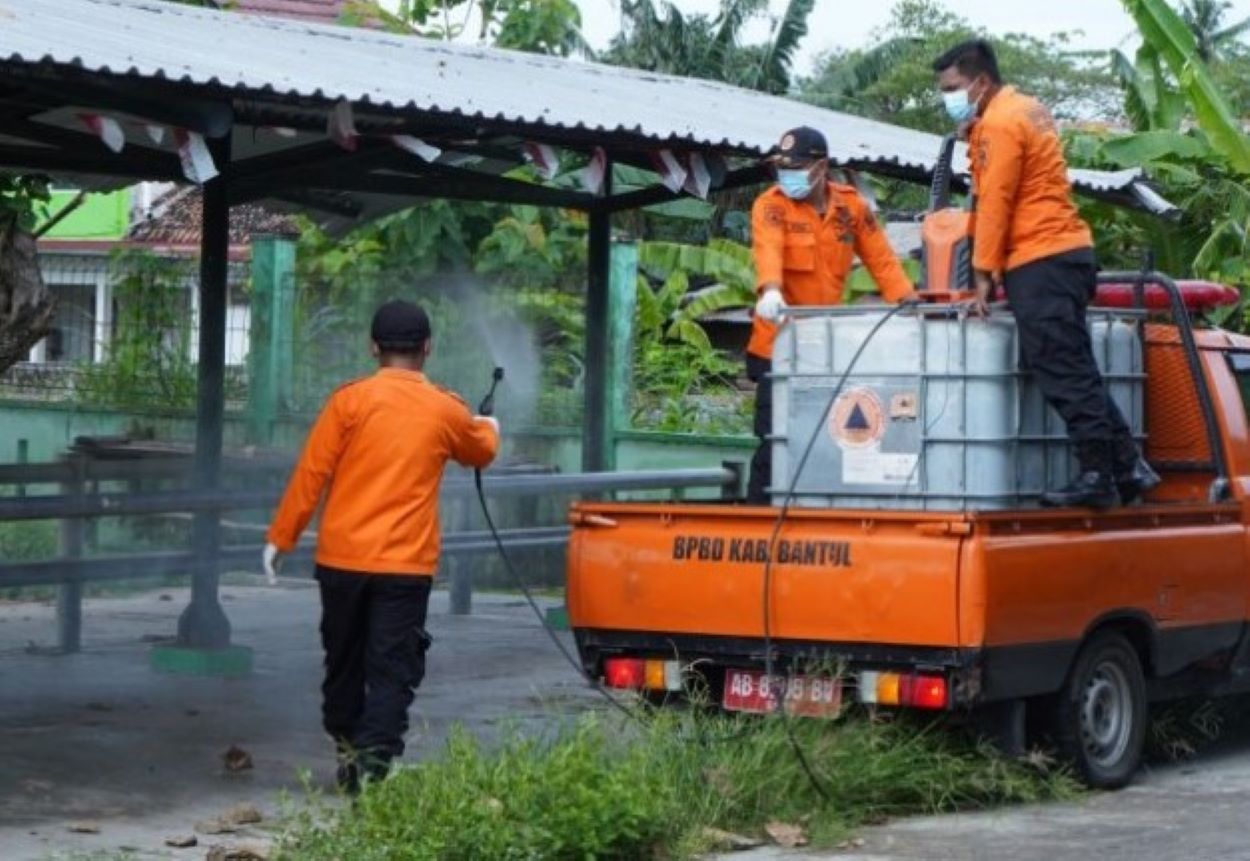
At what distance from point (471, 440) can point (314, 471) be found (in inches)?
22.8

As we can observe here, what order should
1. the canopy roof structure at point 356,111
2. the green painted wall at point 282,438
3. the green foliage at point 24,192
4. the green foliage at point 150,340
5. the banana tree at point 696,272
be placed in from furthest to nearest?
the banana tree at point 696,272
the green foliage at point 150,340
the green painted wall at point 282,438
the green foliage at point 24,192
the canopy roof structure at point 356,111

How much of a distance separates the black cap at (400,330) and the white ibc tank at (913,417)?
182 cm

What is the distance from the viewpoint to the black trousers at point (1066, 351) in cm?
934

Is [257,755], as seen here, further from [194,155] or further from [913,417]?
[913,417]

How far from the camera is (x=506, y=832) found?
7.46 m

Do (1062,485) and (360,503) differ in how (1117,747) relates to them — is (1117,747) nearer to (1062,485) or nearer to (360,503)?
(1062,485)

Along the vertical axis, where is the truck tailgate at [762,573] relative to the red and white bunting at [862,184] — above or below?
below

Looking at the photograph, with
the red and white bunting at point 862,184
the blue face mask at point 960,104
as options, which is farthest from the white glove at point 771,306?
the red and white bunting at point 862,184

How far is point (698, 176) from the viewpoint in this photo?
11539 mm

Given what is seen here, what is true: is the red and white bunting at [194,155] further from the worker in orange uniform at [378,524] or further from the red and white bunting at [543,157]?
the red and white bunting at [543,157]

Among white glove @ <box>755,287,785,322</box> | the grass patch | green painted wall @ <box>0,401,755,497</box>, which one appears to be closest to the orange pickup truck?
the grass patch

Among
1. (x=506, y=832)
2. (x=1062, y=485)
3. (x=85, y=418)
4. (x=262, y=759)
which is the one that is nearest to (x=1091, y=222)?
(x=85, y=418)

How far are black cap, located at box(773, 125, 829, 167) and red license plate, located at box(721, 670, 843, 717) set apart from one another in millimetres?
2391

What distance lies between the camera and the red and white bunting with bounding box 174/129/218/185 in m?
9.56
